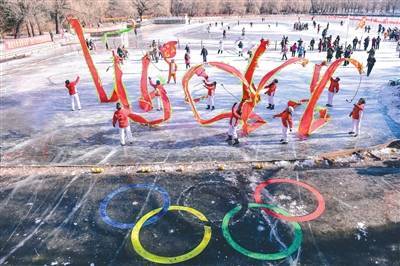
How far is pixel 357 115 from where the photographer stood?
12875 mm

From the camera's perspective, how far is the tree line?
48000 mm

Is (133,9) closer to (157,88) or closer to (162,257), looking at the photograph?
(157,88)

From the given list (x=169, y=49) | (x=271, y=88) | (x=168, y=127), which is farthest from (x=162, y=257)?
(x=169, y=49)

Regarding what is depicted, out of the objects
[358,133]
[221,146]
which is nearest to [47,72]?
[221,146]

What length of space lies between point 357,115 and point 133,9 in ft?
249

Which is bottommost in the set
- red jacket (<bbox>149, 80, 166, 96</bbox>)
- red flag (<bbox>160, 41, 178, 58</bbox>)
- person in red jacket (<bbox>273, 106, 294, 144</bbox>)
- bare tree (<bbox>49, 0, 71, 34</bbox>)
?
person in red jacket (<bbox>273, 106, 294, 144</bbox>)

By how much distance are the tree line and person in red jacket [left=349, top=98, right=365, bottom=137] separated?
48629 mm

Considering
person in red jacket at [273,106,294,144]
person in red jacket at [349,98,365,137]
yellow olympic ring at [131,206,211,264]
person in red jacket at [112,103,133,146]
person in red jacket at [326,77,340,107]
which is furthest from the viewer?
person in red jacket at [326,77,340,107]

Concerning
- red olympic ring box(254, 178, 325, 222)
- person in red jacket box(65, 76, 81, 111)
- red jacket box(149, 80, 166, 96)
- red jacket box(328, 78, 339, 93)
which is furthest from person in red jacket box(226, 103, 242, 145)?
person in red jacket box(65, 76, 81, 111)

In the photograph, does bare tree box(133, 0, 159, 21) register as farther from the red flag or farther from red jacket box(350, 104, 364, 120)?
red jacket box(350, 104, 364, 120)

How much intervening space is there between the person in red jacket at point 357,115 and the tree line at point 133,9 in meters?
48.6

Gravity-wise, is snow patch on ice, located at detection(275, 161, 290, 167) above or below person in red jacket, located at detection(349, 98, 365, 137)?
below

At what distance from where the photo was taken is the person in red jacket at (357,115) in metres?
12.7

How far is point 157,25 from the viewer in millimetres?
70688
